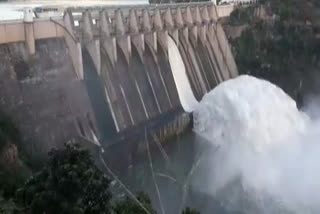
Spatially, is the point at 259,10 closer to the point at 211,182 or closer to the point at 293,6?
the point at 293,6

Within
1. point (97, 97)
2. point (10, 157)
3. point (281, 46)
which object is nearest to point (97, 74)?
point (97, 97)

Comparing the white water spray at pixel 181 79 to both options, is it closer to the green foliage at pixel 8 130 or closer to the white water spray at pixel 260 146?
the white water spray at pixel 260 146

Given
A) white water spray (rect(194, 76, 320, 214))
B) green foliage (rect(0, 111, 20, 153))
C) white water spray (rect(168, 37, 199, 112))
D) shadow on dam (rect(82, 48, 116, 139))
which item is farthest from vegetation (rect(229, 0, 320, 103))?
green foliage (rect(0, 111, 20, 153))

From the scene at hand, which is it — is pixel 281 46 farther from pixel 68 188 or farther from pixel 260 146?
pixel 68 188

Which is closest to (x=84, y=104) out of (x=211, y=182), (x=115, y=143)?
(x=115, y=143)

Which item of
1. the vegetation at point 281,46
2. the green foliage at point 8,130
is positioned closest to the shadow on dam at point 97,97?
the green foliage at point 8,130

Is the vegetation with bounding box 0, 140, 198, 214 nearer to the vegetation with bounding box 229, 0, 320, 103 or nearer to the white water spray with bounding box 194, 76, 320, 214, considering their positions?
the white water spray with bounding box 194, 76, 320, 214
